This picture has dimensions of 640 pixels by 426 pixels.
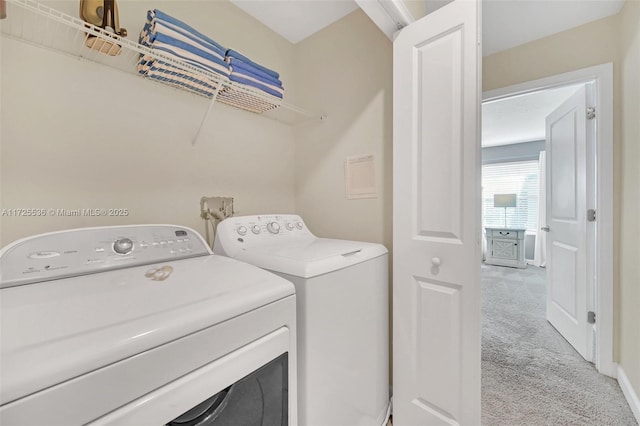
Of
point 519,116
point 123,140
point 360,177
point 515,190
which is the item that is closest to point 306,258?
point 360,177

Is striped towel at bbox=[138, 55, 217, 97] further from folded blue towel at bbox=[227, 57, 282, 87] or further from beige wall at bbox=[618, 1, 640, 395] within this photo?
beige wall at bbox=[618, 1, 640, 395]

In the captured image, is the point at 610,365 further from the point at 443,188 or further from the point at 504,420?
the point at 443,188

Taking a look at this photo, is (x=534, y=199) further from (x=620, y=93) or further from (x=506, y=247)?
(x=620, y=93)

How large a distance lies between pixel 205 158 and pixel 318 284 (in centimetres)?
104

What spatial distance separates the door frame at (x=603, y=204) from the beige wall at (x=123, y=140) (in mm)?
2307

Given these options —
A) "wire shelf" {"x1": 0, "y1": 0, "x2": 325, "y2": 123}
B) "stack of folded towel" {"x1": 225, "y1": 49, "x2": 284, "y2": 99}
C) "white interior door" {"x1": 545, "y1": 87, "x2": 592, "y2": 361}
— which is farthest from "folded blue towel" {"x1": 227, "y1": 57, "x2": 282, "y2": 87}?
"white interior door" {"x1": 545, "y1": 87, "x2": 592, "y2": 361}

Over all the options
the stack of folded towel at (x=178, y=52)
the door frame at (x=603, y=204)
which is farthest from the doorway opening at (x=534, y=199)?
the stack of folded towel at (x=178, y=52)

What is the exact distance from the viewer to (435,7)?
164 centimetres

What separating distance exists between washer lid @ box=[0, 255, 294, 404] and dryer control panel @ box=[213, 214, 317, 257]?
34 centimetres

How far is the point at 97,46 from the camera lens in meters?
1.05

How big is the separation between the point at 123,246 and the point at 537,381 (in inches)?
101

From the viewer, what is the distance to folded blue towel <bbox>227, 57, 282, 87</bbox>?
1384 millimetres

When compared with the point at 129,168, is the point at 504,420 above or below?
below

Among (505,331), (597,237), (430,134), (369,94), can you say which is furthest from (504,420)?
(369,94)
